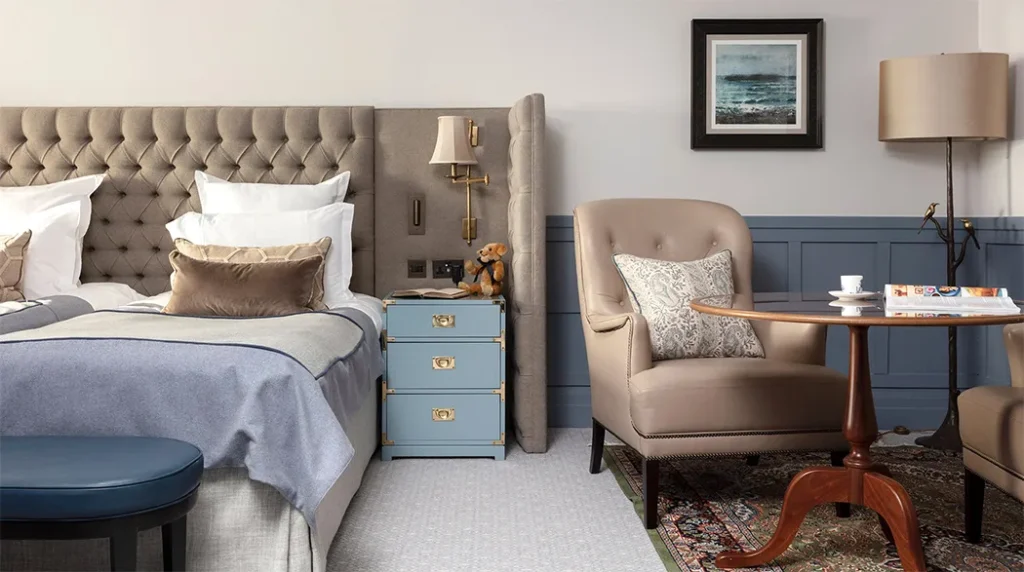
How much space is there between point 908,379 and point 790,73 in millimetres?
1508

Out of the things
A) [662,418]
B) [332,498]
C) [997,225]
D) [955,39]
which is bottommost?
[332,498]

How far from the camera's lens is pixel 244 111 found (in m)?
4.04

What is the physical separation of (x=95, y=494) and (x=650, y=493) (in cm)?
162

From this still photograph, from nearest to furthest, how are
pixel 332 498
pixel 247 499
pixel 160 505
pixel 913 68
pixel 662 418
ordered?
pixel 160 505 → pixel 247 499 → pixel 332 498 → pixel 662 418 → pixel 913 68

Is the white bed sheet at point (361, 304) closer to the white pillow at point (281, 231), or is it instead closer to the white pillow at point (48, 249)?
the white pillow at point (281, 231)

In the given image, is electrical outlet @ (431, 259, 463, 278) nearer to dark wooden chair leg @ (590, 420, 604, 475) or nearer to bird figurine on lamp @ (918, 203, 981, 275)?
dark wooden chair leg @ (590, 420, 604, 475)

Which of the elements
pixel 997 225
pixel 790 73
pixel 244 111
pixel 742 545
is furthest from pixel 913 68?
pixel 244 111

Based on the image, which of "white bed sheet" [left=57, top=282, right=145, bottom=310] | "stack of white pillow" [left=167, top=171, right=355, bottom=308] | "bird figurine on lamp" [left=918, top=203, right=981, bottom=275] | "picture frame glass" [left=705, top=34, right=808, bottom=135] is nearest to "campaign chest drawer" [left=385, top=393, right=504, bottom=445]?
"stack of white pillow" [left=167, top=171, right=355, bottom=308]

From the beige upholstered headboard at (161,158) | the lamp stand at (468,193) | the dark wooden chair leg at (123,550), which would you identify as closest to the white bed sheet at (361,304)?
the beige upholstered headboard at (161,158)

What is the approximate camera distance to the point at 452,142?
151 inches

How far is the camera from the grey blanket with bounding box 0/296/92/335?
9.92ft

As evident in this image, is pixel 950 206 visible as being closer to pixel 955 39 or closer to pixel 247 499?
pixel 955 39

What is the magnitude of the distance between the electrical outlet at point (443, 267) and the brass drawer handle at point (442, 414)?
698 mm

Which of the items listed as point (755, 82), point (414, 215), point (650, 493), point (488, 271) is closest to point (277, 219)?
point (414, 215)
